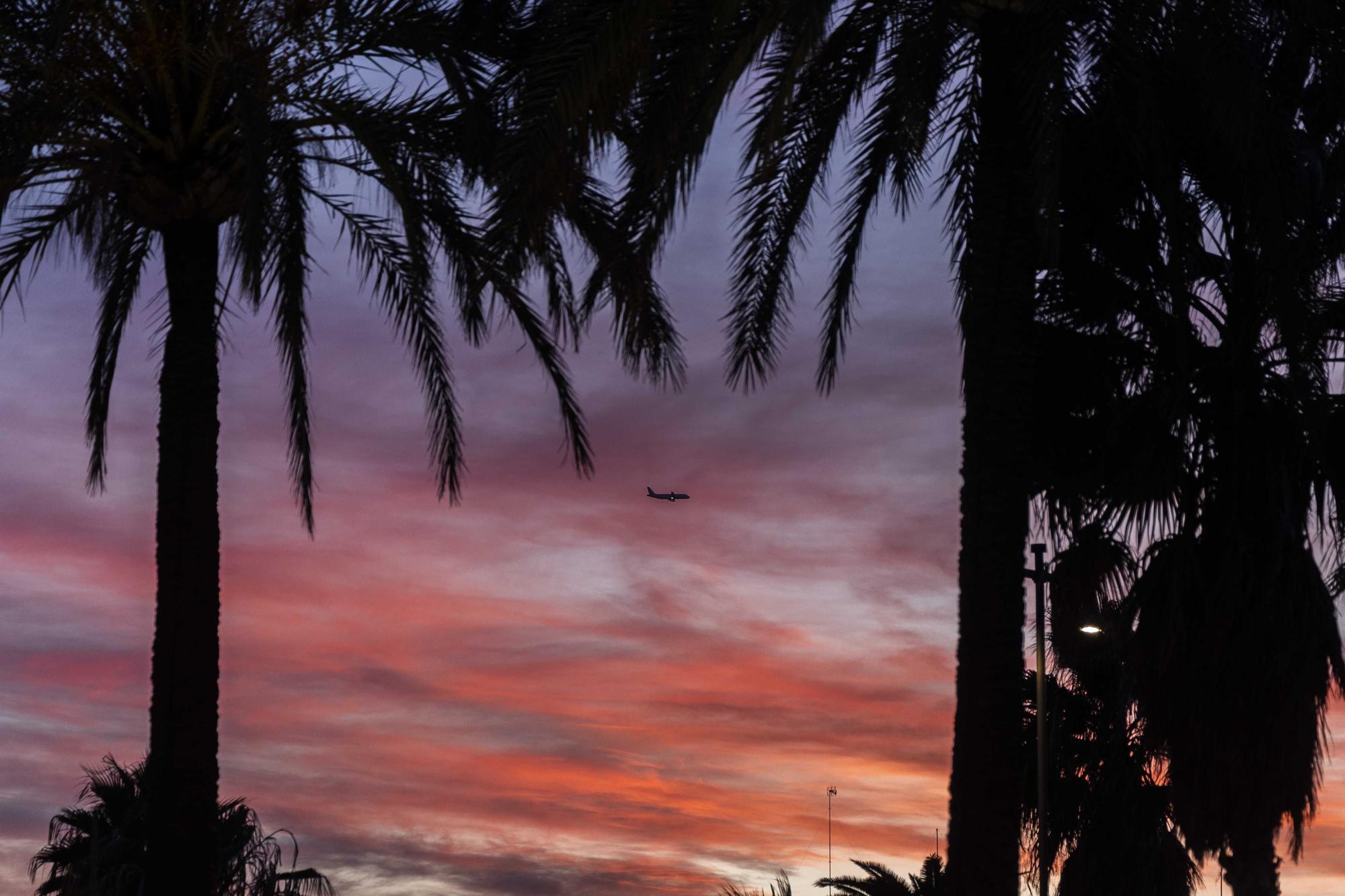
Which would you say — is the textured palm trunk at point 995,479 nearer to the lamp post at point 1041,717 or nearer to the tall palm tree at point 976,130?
the tall palm tree at point 976,130


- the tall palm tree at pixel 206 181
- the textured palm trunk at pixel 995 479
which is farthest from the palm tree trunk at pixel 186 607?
the textured palm trunk at pixel 995 479

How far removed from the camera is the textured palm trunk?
11.9m

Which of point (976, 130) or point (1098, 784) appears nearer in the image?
point (976, 130)

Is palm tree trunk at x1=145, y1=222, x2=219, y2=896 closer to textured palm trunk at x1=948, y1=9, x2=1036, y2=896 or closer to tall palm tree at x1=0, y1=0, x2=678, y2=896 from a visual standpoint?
tall palm tree at x1=0, y1=0, x2=678, y2=896

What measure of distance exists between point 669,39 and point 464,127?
3.22m

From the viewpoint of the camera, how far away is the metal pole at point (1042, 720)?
2084 centimetres

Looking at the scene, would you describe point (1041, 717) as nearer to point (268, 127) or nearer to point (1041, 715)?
point (1041, 715)

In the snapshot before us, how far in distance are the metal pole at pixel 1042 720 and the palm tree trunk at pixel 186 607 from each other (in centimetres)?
1122

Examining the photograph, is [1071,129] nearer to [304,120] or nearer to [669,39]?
[669,39]

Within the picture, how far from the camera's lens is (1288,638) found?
57.1 feet

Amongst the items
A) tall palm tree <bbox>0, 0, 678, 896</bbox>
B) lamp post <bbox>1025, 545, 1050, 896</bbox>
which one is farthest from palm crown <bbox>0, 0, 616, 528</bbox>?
lamp post <bbox>1025, 545, 1050, 896</bbox>

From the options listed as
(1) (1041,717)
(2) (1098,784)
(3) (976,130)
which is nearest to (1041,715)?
(1) (1041,717)

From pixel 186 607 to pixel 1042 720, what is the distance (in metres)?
12.2

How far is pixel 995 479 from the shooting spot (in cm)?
1234
